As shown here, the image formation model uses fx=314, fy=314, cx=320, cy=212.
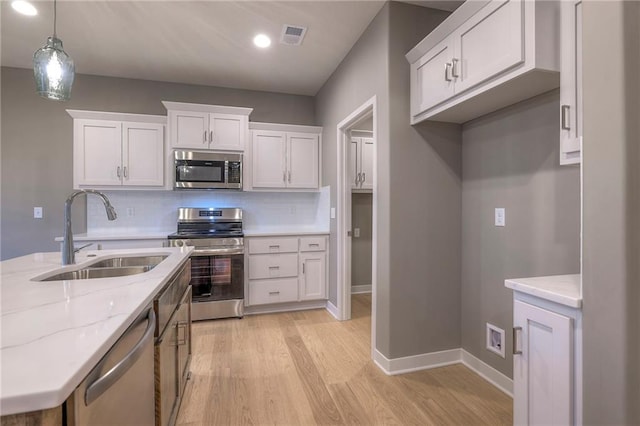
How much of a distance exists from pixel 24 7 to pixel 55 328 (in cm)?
295

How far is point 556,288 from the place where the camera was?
1217mm

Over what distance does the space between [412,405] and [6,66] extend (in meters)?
4.94

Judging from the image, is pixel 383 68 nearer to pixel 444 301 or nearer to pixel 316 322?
pixel 444 301

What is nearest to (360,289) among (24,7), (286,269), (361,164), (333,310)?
(333,310)

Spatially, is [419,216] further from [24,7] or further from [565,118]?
[24,7]

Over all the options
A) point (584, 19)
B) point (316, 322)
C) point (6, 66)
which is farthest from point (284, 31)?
point (6, 66)

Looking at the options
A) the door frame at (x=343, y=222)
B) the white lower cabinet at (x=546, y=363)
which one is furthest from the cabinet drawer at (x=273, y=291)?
the white lower cabinet at (x=546, y=363)

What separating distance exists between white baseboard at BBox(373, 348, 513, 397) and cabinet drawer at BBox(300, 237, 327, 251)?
1.46 metres

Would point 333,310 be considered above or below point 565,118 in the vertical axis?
below

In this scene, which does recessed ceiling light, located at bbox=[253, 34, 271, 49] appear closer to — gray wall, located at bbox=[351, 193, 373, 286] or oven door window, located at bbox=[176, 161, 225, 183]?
oven door window, located at bbox=[176, 161, 225, 183]

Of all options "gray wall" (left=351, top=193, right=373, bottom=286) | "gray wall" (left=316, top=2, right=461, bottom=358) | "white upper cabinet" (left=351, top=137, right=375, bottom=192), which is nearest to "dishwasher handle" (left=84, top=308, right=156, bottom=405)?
"gray wall" (left=316, top=2, right=461, bottom=358)

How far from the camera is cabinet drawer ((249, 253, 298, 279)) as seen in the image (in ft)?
11.4

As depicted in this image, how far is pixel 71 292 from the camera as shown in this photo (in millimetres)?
1035

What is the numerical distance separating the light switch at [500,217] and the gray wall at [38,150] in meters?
3.81
